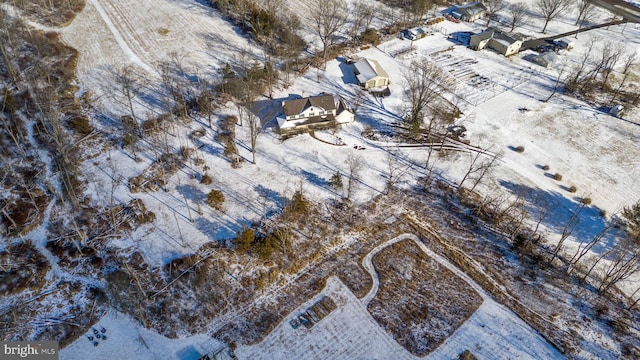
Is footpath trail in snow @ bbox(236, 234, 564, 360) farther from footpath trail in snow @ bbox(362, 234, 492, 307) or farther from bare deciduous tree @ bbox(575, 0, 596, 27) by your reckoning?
bare deciduous tree @ bbox(575, 0, 596, 27)

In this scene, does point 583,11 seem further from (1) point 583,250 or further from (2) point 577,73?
(1) point 583,250

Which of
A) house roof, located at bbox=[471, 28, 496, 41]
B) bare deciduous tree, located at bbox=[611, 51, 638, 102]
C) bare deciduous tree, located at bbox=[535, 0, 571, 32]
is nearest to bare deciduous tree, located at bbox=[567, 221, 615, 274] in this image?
bare deciduous tree, located at bbox=[611, 51, 638, 102]

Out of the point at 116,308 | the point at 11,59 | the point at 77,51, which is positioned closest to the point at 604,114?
the point at 116,308

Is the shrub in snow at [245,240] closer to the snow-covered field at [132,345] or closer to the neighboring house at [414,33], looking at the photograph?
the snow-covered field at [132,345]

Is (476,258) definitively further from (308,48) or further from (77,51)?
(77,51)

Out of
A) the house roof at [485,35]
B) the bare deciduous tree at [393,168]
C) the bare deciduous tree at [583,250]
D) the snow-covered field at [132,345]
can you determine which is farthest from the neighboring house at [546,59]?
the snow-covered field at [132,345]

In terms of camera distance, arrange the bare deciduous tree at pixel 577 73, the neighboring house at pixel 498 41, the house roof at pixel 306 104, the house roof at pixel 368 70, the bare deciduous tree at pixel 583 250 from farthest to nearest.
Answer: the neighboring house at pixel 498 41
the bare deciduous tree at pixel 577 73
the house roof at pixel 368 70
the house roof at pixel 306 104
the bare deciduous tree at pixel 583 250
